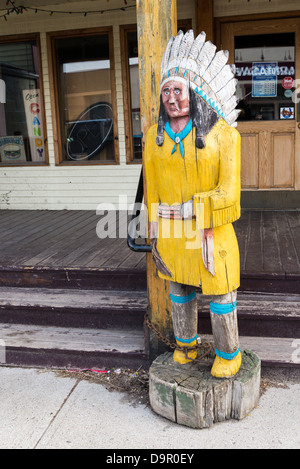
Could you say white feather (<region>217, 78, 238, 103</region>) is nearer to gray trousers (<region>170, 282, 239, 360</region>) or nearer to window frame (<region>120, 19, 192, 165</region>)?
gray trousers (<region>170, 282, 239, 360</region>)

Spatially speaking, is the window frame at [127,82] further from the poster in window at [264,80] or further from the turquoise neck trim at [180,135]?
the turquoise neck trim at [180,135]

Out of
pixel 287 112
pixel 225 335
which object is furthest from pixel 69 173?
pixel 225 335

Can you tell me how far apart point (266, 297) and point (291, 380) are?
2.05ft

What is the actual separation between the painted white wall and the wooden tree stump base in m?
3.85

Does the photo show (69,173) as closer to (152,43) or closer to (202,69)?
(152,43)

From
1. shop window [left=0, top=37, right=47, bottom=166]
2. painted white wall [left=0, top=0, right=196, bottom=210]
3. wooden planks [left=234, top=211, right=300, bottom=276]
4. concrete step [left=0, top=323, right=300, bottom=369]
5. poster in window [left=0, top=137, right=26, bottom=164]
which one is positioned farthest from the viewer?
poster in window [left=0, top=137, right=26, bottom=164]

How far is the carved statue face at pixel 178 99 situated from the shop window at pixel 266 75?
367 cm

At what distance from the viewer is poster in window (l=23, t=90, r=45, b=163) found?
20.5ft

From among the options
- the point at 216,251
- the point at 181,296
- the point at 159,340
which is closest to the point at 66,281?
the point at 159,340

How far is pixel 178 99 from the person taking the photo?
81.0 inches

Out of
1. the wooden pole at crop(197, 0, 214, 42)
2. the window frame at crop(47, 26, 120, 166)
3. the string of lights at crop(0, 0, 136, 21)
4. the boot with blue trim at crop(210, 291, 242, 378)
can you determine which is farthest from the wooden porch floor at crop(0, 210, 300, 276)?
the string of lights at crop(0, 0, 136, 21)

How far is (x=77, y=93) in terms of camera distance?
6.14 metres

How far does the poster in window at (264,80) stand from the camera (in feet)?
17.7

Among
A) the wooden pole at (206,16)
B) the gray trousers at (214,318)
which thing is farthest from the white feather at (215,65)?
the wooden pole at (206,16)
